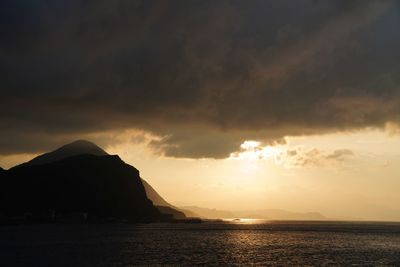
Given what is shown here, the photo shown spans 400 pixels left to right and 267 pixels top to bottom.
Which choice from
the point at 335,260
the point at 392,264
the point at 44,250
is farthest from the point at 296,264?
the point at 44,250

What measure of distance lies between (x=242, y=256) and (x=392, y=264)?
35.4 meters

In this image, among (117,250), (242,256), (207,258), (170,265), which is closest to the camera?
(170,265)

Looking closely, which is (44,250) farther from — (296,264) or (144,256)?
(296,264)

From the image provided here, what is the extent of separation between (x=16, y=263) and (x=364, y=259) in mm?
80990

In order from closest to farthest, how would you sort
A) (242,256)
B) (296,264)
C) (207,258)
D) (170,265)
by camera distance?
(170,265) < (296,264) < (207,258) < (242,256)

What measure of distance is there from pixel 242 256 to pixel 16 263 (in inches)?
2124

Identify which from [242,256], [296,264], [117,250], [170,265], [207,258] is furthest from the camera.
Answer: [117,250]

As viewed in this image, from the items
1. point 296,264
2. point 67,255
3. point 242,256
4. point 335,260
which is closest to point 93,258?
point 67,255

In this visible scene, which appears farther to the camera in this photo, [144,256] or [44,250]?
[44,250]

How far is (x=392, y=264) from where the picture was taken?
341ft

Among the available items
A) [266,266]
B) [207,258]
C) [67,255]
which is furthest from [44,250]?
[266,266]

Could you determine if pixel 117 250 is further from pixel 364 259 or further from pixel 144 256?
pixel 364 259

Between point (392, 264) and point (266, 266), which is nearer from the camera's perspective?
point (266, 266)

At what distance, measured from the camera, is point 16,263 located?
9350 centimetres
